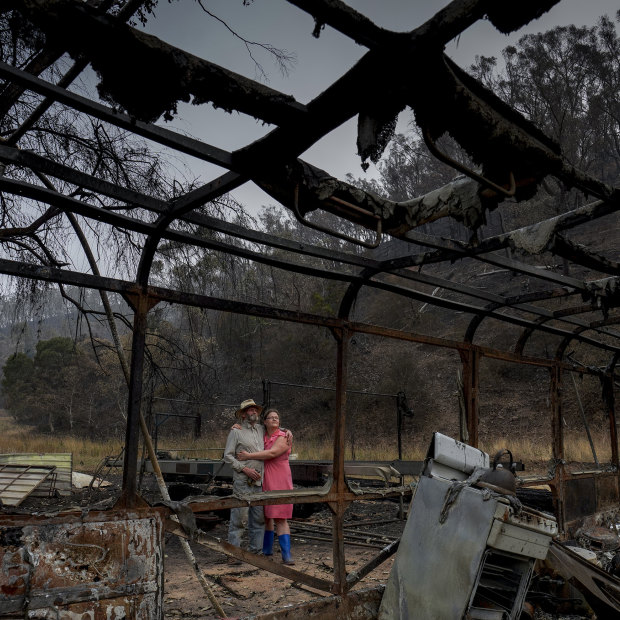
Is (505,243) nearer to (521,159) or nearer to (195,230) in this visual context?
(521,159)

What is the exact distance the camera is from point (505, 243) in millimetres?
4625

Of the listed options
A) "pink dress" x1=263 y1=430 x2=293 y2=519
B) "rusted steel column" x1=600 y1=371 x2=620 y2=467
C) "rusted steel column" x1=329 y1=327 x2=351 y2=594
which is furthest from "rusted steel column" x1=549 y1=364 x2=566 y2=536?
"rusted steel column" x1=329 y1=327 x2=351 y2=594

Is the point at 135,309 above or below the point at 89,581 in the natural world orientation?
above

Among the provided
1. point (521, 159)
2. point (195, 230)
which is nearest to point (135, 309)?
point (195, 230)

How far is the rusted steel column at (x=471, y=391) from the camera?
21.9 ft

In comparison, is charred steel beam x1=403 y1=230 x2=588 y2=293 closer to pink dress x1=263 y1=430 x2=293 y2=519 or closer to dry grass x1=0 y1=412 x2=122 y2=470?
pink dress x1=263 y1=430 x2=293 y2=519

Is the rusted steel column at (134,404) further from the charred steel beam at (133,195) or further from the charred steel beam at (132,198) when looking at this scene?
the charred steel beam at (133,195)

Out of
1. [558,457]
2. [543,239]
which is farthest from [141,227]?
[558,457]

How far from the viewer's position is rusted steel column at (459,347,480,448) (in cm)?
668

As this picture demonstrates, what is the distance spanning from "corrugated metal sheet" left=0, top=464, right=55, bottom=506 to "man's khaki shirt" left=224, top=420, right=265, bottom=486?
6.54 meters

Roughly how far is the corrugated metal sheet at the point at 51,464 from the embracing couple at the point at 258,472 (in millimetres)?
7469

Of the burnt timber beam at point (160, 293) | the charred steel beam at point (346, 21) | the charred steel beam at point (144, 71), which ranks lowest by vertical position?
the burnt timber beam at point (160, 293)

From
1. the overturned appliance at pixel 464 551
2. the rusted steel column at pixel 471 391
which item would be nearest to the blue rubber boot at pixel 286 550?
the overturned appliance at pixel 464 551

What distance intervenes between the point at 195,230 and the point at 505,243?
2.75 m
